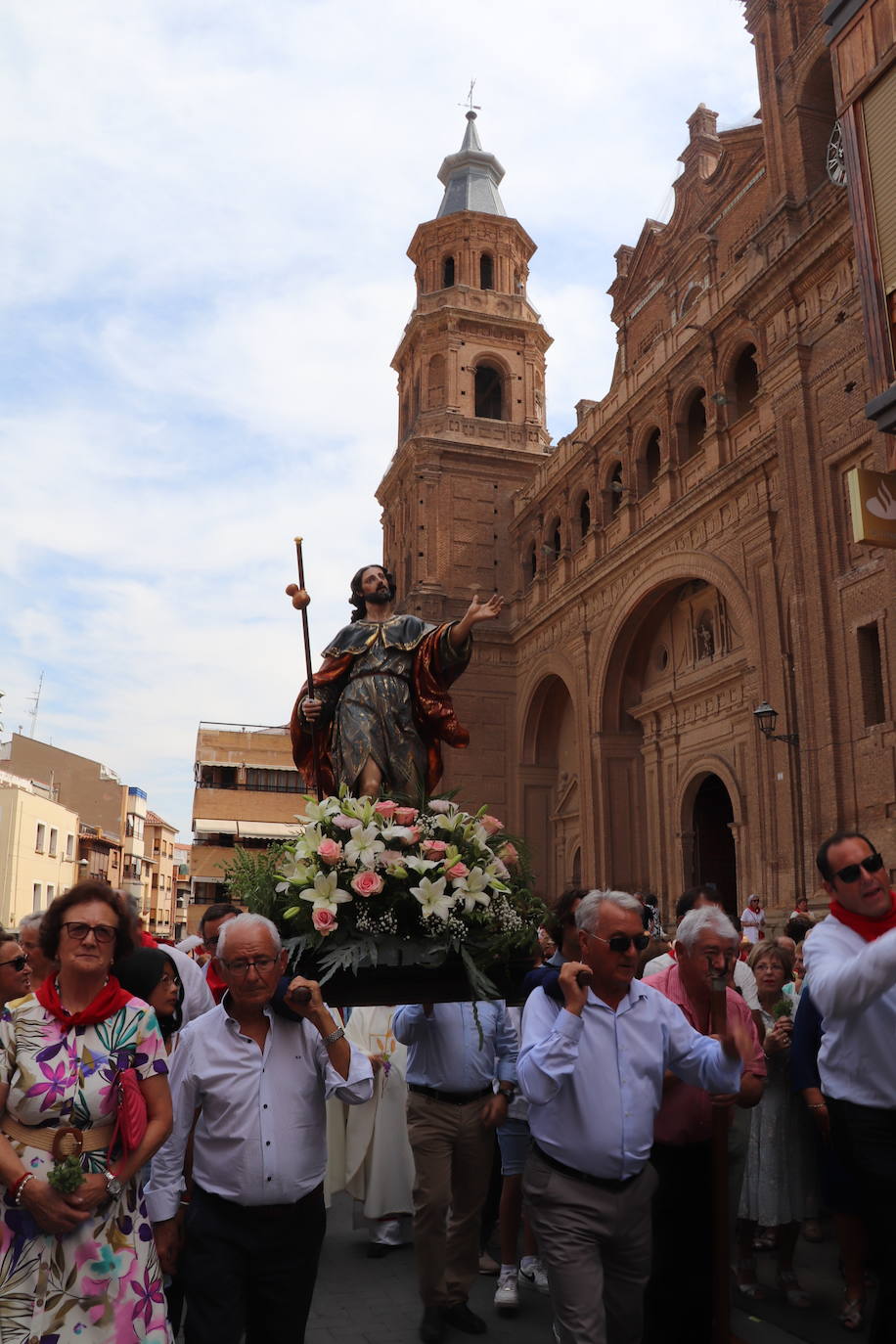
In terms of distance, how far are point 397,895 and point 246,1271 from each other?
1.24 metres

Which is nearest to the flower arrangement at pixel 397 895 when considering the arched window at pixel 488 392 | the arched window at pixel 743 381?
the arched window at pixel 743 381

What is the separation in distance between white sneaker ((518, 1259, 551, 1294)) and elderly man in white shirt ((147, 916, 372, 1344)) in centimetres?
252

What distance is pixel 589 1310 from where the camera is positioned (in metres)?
3.26

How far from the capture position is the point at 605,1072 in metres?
3.42

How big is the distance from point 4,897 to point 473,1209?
41.3m

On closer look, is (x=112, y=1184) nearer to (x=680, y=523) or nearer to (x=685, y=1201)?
(x=685, y=1201)

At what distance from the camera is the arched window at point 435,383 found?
31.8 metres

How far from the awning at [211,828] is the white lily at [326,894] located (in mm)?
42885

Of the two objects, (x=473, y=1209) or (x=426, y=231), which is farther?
(x=426, y=231)

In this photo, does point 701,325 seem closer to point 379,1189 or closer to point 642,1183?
Result: point 379,1189

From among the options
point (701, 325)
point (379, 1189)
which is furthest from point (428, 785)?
point (701, 325)

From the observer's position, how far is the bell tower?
2898 centimetres

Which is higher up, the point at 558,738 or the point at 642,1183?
the point at 558,738

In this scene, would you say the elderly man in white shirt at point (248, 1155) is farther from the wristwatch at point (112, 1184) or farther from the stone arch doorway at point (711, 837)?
the stone arch doorway at point (711, 837)
